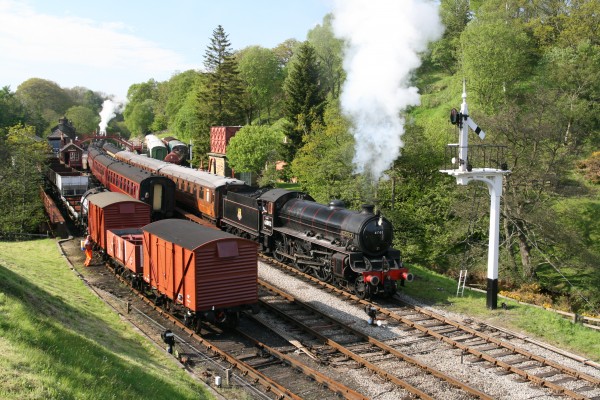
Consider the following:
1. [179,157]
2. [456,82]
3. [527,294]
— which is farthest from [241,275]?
[179,157]

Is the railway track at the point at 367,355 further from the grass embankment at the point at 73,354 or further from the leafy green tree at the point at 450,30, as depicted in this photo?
the leafy green tree at the point at 450,30

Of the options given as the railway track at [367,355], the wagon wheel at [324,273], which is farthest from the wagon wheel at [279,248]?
the railway track at [367,355]

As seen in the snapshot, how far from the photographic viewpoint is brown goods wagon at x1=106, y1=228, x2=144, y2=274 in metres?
17.4

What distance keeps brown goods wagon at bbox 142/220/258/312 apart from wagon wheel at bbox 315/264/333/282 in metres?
4.93

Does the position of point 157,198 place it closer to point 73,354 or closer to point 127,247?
point 127,247

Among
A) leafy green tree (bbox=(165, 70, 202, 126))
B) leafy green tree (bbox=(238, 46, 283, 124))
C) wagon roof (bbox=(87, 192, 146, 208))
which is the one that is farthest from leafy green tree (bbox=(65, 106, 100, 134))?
wagon roof (bbox=(87, 192, 146, 208))

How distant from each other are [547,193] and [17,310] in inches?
871

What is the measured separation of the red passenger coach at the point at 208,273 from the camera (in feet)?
45.8

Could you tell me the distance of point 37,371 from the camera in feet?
26.5

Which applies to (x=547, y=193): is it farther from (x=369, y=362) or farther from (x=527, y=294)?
(x=369, y=362)

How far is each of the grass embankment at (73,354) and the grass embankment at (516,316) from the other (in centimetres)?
948

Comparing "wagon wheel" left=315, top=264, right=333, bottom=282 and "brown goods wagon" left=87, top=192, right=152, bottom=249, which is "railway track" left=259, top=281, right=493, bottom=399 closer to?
"wagon wheel" left=315, top=264, right=333, bottom=282

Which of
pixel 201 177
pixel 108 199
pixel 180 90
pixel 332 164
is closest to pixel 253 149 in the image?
pixel 201 177

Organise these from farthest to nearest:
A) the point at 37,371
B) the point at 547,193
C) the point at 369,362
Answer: the point at 547,193 < the point at 369,362 < the point at 37,371
